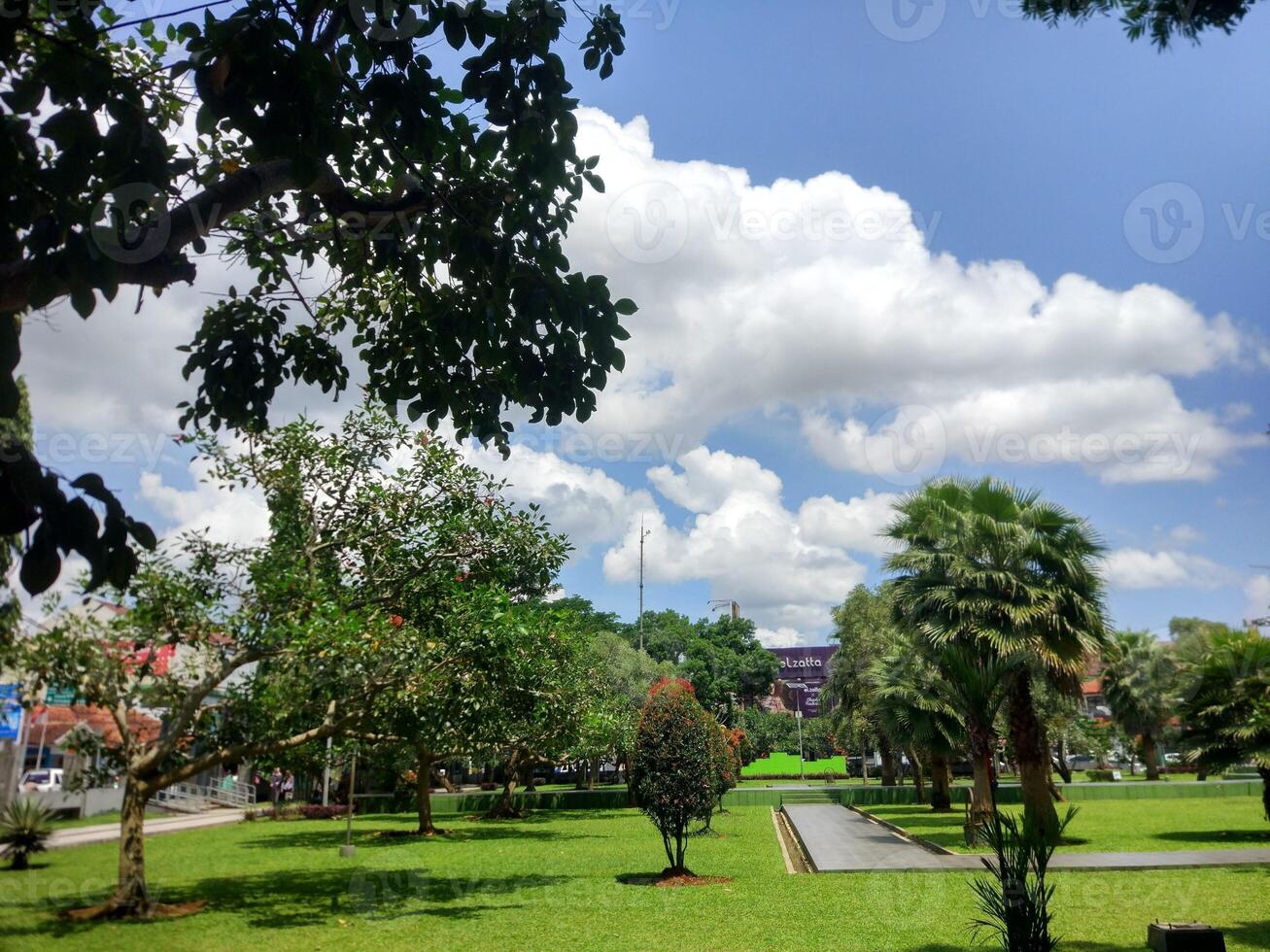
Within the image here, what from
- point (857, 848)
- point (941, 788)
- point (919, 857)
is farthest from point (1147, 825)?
point (919, 857)

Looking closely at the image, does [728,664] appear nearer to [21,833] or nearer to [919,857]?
[919,857]

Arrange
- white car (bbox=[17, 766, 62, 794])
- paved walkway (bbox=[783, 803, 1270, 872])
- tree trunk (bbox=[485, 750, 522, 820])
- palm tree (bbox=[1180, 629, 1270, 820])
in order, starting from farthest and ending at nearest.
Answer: tree trunk (bbox=[485, 750, 522, 820]), white car (bbox=[17, 766, 62, 794]), palm tree (bbox=[1180, 629, 1270, 820]), paved walkway (bbox=[783, 803, 1270, 872])

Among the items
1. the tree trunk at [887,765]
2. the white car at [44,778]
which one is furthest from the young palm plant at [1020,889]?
the tree trunk at [887,765]

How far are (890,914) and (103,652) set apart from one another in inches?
429

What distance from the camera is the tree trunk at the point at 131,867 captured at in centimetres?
1103

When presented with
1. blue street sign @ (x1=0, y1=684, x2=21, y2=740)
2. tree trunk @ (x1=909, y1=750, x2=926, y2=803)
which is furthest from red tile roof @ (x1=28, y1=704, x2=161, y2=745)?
tree trunk @ (x1=909, y1=750, x2=926, y2=803)

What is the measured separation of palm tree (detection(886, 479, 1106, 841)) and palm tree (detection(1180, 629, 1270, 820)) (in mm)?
3555

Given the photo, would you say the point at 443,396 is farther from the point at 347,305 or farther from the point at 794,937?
the point at 794,937

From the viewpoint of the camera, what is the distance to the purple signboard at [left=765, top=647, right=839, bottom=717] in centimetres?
9288

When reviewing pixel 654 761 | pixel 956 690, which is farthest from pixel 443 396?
pixel 956 690

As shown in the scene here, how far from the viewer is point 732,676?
72375mm

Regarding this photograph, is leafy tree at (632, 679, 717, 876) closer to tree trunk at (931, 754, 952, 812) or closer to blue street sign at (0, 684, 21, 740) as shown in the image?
blue street sign at (0, 684, 21, 740)

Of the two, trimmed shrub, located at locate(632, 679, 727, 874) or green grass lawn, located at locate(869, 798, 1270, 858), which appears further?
green grass lawn, located at locate(869, 798, 1270, 858)

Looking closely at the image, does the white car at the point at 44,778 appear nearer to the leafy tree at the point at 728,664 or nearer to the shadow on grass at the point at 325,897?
the shadow on grass at the point at 325,897
